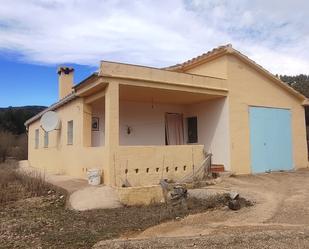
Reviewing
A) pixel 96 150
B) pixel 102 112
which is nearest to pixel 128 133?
pixel 102 112

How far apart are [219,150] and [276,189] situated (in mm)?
3604

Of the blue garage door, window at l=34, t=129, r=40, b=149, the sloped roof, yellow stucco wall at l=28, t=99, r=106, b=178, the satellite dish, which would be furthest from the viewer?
Result: window at l=34, t=129, r=40, b=149

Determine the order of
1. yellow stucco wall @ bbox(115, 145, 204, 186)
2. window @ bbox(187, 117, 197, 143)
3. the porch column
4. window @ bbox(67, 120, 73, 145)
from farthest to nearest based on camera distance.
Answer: window @ bbox(187, 117, 197, 143)
window @ bbox(67, 120, 73, 145)
yellow stucco wall @ bbox(115, 145, 204, 186)
the porch column

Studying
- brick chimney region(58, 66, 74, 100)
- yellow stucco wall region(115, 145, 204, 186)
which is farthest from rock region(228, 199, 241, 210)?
brick chimney region(58, 66, 74, 100)

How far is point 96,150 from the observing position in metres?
12.3

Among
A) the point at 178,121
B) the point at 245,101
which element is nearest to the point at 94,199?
the point at 178,121

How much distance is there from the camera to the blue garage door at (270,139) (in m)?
15.1

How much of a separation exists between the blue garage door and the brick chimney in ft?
32.0

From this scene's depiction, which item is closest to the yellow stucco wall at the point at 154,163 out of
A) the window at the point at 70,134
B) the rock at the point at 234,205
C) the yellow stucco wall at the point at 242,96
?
the yellow stucco wall at the point at 242,96

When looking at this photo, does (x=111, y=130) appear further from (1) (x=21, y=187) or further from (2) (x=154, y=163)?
(1) (x=21, y=187)

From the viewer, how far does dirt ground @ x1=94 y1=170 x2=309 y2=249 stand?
6.00 metres

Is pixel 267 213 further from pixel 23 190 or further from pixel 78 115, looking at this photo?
pixel 78 115

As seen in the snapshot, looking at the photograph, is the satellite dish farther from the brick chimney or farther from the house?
the brick chimney

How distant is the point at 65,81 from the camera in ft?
63.7
